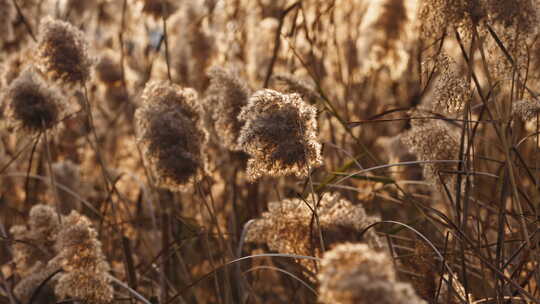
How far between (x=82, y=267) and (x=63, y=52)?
2.57ft

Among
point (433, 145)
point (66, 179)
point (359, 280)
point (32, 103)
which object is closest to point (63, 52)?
point (32, 103)

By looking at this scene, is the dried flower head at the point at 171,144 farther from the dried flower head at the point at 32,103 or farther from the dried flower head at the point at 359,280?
the dried flower head at the point at 359,280

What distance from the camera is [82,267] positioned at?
1560 mm

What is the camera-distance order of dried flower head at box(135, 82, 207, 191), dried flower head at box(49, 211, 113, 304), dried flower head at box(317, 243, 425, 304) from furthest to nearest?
dried flower head at box(135, 82, 207, 191) → dried flower head at box(49, 211, 113, 304) → dried flower head at box(317, 243, 425, 304)

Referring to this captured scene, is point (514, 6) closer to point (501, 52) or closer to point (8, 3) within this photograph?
point (501, 52)

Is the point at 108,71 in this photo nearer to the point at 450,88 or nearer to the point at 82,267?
the point at 82,267

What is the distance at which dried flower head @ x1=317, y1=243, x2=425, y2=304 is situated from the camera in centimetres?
69

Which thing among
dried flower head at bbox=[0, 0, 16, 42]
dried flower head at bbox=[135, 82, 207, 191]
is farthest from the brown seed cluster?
dried flower head at bbox=[0, 0, 16, 42]

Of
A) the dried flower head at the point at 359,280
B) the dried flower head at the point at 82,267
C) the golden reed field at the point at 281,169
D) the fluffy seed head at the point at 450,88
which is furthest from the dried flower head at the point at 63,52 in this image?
the dried flower head at the point at 359,280

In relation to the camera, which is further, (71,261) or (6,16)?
(6,16)

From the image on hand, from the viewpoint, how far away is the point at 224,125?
5.97ft

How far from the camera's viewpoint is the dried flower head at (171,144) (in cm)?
166

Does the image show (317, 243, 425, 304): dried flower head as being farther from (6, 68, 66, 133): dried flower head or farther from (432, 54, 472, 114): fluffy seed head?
(6, 68, 66, 133): dried flower head

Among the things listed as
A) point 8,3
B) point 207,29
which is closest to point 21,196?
point 8,3
